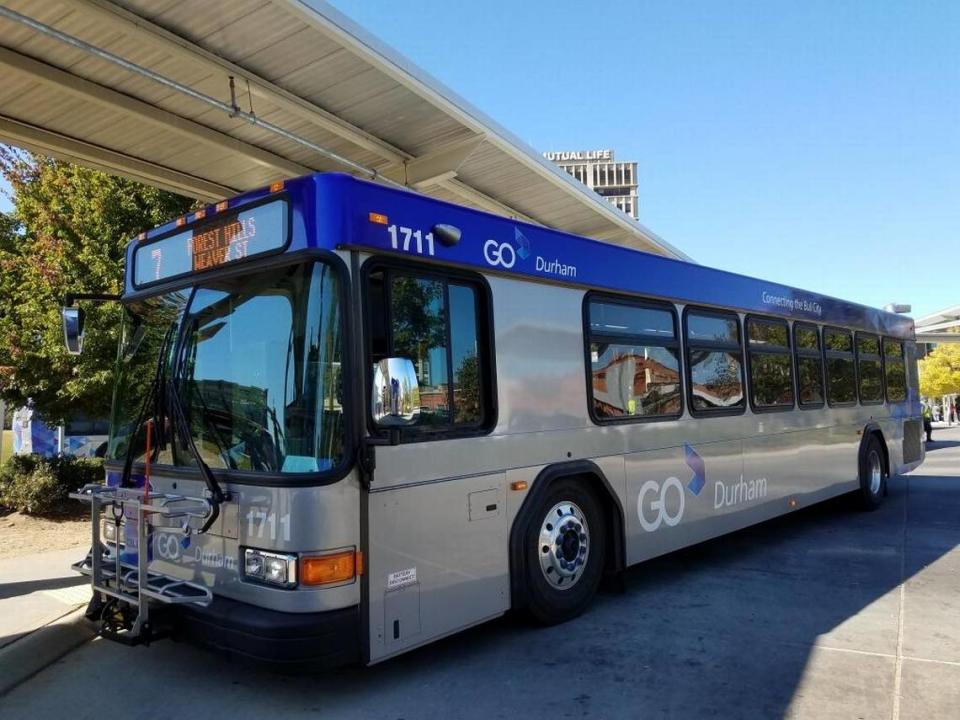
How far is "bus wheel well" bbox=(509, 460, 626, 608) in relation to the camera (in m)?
4.77

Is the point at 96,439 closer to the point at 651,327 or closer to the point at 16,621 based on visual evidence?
the point at 16,621

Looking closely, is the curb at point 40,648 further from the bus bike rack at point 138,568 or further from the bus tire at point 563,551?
the bus tire at point 563,551

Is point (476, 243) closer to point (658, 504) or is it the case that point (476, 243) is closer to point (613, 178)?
point (658, 504)

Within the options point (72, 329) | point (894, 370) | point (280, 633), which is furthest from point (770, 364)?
point (72, 329)

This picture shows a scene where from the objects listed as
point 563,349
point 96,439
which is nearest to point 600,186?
point 96,439

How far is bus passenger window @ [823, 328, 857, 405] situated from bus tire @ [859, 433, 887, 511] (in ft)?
3.04

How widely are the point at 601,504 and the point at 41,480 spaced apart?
8.29 m

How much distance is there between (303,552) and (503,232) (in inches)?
100

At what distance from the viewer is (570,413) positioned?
5336 millimetres

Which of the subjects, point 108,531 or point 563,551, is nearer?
point 108,531

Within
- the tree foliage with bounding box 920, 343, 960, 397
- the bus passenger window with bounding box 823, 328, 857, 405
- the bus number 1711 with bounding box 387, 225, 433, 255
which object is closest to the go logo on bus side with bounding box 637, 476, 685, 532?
the bus number 1711 with bounding box 387, 225, 433, 255

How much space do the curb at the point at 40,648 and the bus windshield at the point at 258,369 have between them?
4.99ft

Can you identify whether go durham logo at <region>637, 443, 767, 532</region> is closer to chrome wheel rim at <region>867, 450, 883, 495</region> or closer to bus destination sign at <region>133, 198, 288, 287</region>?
bus destination sign at <region>133, 198, 288, 287</region>

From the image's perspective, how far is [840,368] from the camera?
9578 mm
